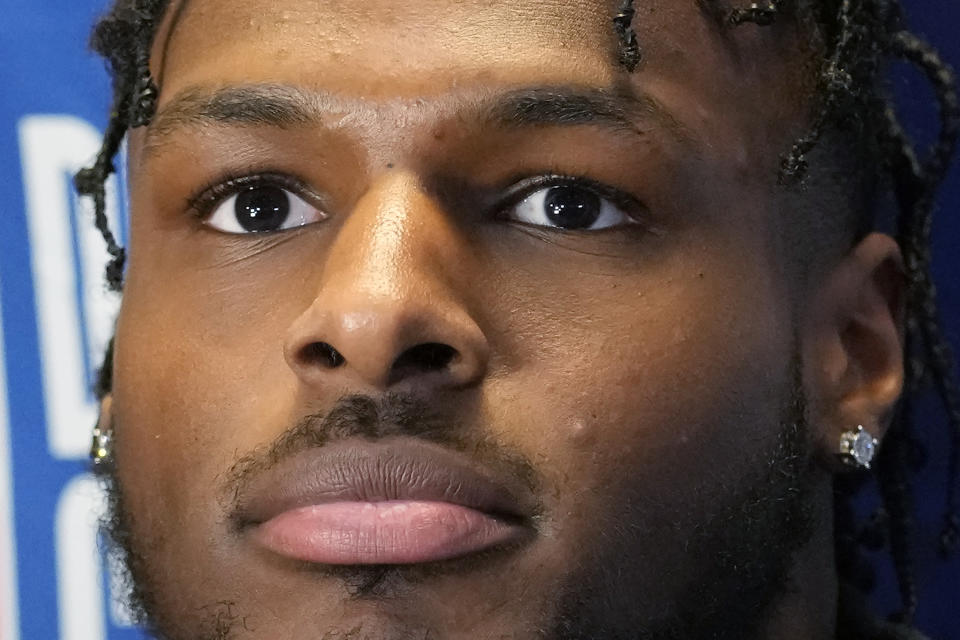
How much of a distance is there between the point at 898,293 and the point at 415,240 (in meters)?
0.52

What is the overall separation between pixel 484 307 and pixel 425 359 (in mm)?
63

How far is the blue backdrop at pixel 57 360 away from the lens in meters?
1.38

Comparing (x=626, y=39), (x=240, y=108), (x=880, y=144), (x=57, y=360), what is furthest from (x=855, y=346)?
(x=57, y=360)

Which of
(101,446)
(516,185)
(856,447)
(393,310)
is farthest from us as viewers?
(101,446)

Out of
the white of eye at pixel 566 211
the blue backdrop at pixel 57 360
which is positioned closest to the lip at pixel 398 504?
the white of eye at pixel 566 211

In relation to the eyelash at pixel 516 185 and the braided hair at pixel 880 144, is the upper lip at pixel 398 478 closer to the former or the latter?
the eyelash at pixel 516 185

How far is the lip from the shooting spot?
834mm

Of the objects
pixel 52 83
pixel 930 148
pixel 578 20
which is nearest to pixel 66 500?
pixel 52 83

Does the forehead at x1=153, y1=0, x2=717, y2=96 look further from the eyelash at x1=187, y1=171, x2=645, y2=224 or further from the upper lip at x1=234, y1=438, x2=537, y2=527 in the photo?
the upper lip at x1=234, y1=438, x2=537, y2=527

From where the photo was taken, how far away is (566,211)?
3.11 feet

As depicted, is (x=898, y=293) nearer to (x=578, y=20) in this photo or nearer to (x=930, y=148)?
(x=930, y=148)

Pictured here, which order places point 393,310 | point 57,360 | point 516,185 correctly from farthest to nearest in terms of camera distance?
point 57,360 → point 516,185 → point 393,310

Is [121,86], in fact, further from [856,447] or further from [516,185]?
[856,447]

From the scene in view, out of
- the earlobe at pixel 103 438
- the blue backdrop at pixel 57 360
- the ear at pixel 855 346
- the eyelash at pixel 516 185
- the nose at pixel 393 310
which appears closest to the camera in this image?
the nose at pixel 393 310
